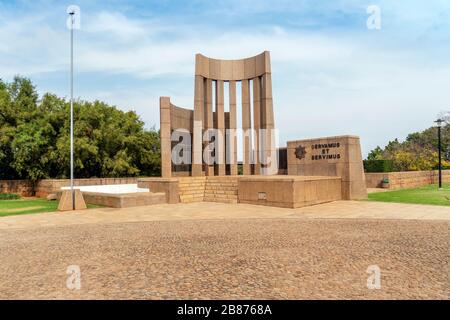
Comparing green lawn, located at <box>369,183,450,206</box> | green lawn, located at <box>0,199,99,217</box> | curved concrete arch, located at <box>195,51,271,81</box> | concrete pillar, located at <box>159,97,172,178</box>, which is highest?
curved concrete arch, located at <box>195,51,271,81</box>

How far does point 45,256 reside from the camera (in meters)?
7.55

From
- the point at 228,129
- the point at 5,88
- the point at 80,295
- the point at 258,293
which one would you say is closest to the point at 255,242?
the point at 258,293

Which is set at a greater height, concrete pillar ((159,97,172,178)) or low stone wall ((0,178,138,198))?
concrete pillar ((159,97,172,178))

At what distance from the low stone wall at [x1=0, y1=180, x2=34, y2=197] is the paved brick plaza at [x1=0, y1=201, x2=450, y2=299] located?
15505 mm

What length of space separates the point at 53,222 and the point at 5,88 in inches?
987

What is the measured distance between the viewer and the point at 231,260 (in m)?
6.87

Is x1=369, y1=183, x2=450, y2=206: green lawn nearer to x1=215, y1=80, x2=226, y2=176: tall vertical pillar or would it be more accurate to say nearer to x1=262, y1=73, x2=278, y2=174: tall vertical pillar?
x1=262, y1=73, x2=278, y2=174: tall vertical pillar

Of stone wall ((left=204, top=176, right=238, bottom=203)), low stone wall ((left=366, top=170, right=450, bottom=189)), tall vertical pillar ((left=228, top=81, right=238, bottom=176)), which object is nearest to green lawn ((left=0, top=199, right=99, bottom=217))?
stone wall ((left=204, top=176, right=238, bottom=203))

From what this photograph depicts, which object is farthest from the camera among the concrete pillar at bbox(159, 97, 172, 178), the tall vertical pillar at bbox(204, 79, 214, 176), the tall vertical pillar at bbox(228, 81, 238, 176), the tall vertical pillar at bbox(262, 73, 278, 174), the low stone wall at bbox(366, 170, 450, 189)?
the tall vertical pillar at bbox(228, 81, 238, 176)

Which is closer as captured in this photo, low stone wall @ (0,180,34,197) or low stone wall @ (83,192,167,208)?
low stone wall @ (83,192,167,208)

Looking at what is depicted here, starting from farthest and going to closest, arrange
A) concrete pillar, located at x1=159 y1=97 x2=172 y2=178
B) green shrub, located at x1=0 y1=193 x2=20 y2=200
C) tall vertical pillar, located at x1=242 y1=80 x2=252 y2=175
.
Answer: tall vertical pillar, located at x1=242 y1=80 x2=252 y2=175 < green shrub, located at x1=0 y1=193 x2=20 y2=200 < concrete pillar, located at x1=159 y1=97 x2=172 y2=178

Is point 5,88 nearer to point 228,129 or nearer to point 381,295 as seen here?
point 228,129

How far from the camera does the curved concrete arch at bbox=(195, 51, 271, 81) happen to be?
26.2 metres

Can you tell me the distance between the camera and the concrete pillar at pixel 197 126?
26.1m
